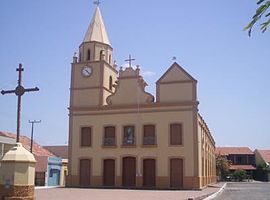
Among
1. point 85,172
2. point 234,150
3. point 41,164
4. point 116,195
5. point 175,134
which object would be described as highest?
point 234,150

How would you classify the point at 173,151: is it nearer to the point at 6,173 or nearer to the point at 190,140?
the point at 190,140

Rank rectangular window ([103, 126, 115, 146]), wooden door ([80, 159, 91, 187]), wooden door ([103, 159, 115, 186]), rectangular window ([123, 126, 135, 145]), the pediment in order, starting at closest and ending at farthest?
rectangular window ([123, 126, 135, 145]), wooden door ([103, 159, 115, 186]), rectangular window ([103, 126, 115, 146]), the pediment, wooden door ([80, 159, 91, 187])

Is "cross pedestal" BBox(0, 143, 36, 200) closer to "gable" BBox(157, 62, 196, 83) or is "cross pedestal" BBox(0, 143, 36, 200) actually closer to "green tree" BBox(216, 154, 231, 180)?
"gable" BBox(157, 62, 196, 83)

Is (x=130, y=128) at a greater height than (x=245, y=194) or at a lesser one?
greater

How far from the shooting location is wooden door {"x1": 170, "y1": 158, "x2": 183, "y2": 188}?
30.3 metres

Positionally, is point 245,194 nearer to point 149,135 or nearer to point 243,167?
point 149,135

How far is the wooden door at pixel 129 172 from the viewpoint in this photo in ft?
104

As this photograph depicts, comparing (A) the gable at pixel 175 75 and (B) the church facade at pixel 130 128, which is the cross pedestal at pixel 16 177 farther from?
(A) the gable at pixel 175 75

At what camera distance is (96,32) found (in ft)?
117

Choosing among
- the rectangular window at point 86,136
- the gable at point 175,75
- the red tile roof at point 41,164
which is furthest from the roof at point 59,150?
the gable at point 175,75

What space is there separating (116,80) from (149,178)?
1038cm

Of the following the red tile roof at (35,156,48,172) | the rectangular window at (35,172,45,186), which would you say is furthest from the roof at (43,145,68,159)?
the rectangular window at (35,172,45,186)

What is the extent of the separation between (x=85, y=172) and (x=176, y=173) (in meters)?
8.03

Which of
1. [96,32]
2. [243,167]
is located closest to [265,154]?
[243,167]
